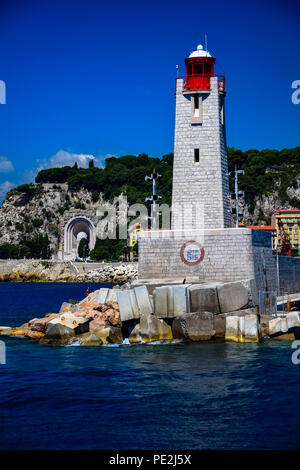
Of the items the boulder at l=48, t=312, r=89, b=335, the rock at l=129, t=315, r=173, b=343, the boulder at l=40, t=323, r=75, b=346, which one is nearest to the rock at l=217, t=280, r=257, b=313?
the rock at l=129, t=315, r=173, b=343

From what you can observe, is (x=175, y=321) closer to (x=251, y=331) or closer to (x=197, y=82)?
(x=251, y=331)

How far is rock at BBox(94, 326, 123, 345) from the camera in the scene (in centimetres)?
1567

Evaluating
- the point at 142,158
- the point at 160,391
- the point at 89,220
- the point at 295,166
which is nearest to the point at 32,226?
the point at 89,220

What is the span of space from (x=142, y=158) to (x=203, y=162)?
323 ft

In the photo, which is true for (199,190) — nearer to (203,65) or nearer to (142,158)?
(203,65)

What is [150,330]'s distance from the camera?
1588 centimetres

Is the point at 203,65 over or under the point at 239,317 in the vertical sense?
over

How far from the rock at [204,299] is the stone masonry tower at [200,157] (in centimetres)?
344

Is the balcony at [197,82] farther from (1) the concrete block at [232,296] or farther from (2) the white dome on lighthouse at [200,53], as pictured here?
(1) the concrete block at [232,296]

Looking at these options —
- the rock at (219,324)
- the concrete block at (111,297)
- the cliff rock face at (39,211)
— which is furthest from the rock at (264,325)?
the cliff rock face at (39,211)

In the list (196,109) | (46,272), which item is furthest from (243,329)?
(46,272)

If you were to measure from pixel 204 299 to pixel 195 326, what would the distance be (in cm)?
97

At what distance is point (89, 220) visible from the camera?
9369 centimetres
